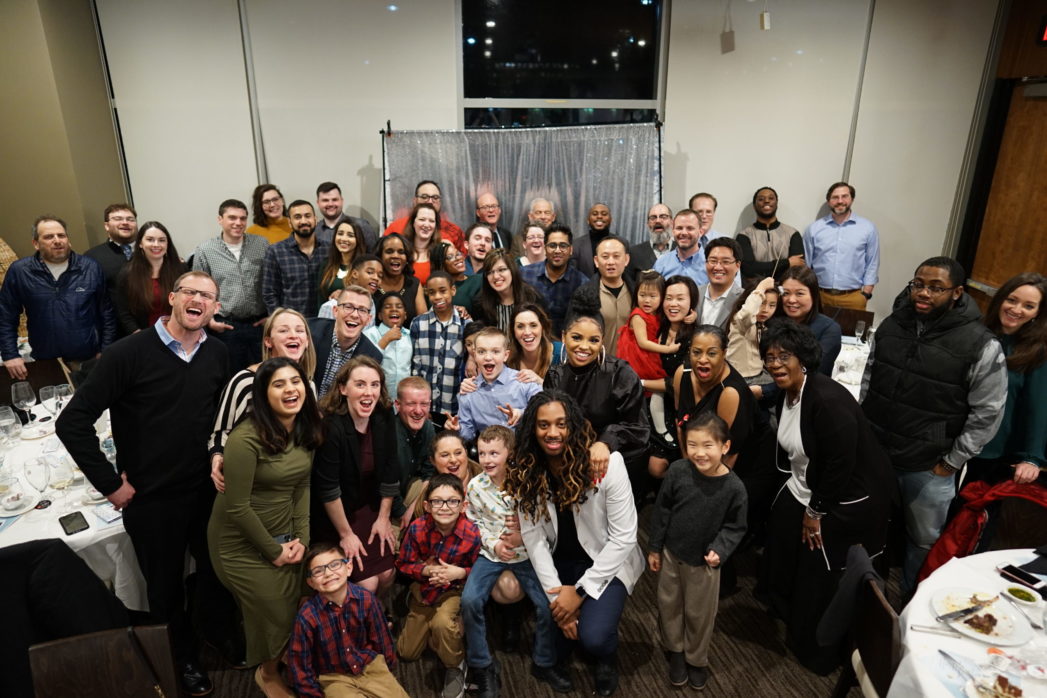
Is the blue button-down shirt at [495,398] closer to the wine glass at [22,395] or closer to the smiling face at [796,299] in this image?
the smiling face at [796,299]

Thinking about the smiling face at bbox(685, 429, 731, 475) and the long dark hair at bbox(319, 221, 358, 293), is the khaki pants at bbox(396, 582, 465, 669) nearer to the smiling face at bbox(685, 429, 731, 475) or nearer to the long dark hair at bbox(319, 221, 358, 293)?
the smiling face at bbox(685, 429, 731, 475)

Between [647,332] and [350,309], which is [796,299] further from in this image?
[350,309]

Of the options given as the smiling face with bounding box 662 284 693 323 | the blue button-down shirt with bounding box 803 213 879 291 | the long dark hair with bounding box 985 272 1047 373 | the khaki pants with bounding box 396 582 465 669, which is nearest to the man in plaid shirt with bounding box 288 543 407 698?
the khaki pants with bounding box 396 582 465 669

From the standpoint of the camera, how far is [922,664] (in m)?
1.91

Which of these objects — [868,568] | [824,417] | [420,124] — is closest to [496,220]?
[420,124]

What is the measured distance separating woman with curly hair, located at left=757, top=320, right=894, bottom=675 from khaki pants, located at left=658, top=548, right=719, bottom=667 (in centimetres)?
43

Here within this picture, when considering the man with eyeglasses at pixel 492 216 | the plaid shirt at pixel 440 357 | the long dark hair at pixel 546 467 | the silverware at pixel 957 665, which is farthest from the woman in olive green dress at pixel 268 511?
the man with eyeglasses at pixel 492 216

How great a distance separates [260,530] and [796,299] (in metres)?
2.72

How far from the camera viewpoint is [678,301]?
11.5 ft

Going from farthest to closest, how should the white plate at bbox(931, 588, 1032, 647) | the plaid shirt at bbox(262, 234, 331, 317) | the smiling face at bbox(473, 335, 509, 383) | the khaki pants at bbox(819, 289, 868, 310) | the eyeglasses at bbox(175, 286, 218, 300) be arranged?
the khaki pants at bbox(819, 289, 868, 310), the plaid shirt at bbox(262, 234, 331, 317), the smiling face at bbox(473, 335, 509, 383), the eyeglasses at bbox(175, 286, 218, 300), the white plate at bbox(931, 588, 1032, 647)

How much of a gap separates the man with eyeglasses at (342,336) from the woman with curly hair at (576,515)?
3.58 ft

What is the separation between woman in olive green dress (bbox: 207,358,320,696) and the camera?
234 cm

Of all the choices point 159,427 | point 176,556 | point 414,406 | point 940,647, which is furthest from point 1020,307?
point 176,556

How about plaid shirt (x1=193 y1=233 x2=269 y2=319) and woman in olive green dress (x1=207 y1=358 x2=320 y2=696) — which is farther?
plaid shirt (x1=193 y1=233 x2=269 y2=319)
